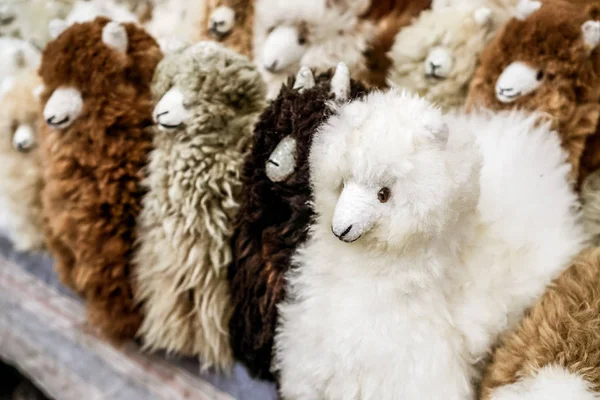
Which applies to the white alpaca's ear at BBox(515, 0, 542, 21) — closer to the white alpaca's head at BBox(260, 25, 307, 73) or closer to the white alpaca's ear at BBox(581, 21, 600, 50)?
the white alpaca's ear at BBox(581, 21, 600, 50)

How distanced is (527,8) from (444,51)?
0.12 metres

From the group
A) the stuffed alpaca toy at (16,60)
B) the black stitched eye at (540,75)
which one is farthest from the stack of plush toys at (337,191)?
the stuffed alpaca toy at (16,60)

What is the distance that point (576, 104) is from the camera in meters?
0.61

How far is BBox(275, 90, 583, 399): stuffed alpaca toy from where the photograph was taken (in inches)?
16.5

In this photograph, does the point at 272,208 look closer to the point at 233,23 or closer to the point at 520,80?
the point at 520,80

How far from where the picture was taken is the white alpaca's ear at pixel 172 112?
0.59 meters

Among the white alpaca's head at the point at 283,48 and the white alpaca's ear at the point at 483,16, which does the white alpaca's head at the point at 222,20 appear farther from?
the white alpaca's ear at the point at 483,16

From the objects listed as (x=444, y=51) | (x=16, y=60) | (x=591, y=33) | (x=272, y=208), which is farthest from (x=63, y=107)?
(x=591, y=33)

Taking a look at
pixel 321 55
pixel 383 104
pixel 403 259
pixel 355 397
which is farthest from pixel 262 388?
pixel 321 55

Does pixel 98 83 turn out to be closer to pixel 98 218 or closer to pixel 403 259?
pixel 98 218

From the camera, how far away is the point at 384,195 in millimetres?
427

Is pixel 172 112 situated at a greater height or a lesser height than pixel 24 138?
greater

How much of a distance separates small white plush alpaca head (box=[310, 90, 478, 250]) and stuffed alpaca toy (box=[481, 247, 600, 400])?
5.3 inches

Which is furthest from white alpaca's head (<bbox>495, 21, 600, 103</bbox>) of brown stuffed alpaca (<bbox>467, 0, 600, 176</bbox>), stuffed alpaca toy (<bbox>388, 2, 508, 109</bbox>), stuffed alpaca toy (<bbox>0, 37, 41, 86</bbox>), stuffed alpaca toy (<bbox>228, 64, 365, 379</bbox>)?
stuffed alpaca toy (<bbox>0, 37, 41, 86</bbox>)
